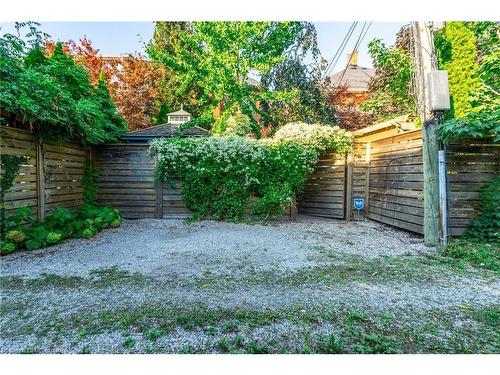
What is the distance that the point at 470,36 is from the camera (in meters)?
5.48

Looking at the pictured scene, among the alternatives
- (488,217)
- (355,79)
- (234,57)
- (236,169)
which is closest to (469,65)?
(488,217)

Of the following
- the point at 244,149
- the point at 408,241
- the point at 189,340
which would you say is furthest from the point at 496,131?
the point at 189,340

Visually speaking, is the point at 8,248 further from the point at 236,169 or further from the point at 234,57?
the point at 234,57

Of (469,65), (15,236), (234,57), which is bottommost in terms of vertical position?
(15,236)

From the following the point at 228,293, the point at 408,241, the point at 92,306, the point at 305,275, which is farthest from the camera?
the point at 408,241

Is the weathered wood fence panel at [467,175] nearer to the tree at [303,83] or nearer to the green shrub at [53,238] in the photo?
the tree at [303,83]

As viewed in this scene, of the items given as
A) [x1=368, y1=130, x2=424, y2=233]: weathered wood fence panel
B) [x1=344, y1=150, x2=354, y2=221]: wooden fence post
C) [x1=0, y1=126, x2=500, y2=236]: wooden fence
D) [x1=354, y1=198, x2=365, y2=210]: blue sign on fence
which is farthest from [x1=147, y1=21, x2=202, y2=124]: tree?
[x1=368, y1=130, x2=424, y2=233]: weathered wood fence panel

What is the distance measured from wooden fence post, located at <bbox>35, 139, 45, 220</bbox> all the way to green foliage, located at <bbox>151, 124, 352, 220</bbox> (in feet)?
6.91

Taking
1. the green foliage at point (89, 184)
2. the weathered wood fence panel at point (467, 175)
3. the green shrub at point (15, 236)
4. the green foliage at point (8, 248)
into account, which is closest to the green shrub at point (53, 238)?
the green shrub at point (15, 236)

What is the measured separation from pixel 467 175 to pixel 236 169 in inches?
166

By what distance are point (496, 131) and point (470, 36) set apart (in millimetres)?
2831

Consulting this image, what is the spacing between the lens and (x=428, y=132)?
14.0ft

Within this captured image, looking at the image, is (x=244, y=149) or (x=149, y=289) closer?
(x=149, y=289)

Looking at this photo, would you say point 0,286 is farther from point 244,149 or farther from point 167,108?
point 167,108
